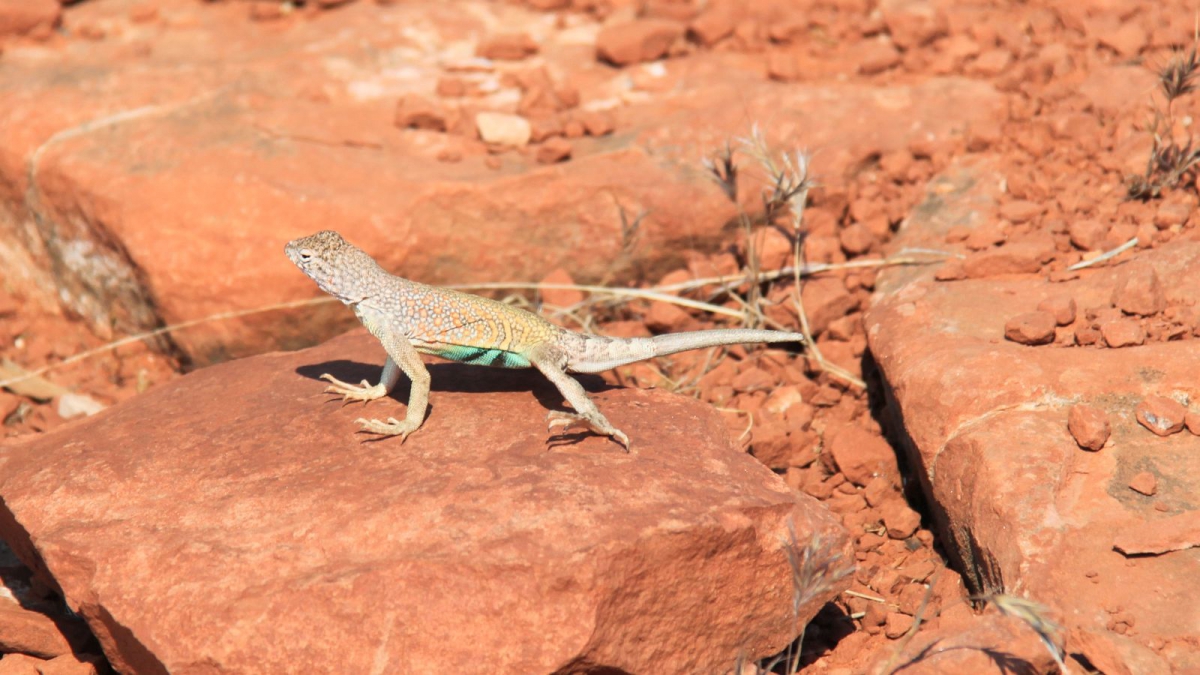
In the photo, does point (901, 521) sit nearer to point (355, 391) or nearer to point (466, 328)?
point (466, 328)

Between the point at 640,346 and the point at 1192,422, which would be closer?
the point at 1192,422

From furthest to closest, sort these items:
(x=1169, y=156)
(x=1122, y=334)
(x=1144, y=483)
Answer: (x=1169, y=156), (x=1122, y=334), (x=1144, y=483)

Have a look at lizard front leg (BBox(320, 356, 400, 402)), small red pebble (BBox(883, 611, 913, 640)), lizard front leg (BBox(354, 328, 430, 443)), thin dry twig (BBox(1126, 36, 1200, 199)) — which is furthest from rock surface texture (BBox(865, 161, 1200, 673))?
lizard front leg (BBox(320, 356, 400, 402))

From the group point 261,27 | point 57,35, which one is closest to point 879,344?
point 261,27

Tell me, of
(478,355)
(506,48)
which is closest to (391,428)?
(478,355)

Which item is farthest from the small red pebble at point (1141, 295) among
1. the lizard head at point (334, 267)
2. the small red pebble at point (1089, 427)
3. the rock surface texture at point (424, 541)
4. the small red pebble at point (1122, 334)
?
the lizard head at point (334, 267)

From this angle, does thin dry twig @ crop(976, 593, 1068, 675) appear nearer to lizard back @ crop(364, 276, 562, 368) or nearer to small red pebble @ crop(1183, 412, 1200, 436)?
small red pebble @ crop(1183, 412, 1200, 436)

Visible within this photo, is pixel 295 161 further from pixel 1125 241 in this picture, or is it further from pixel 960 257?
pixel 1125 241
